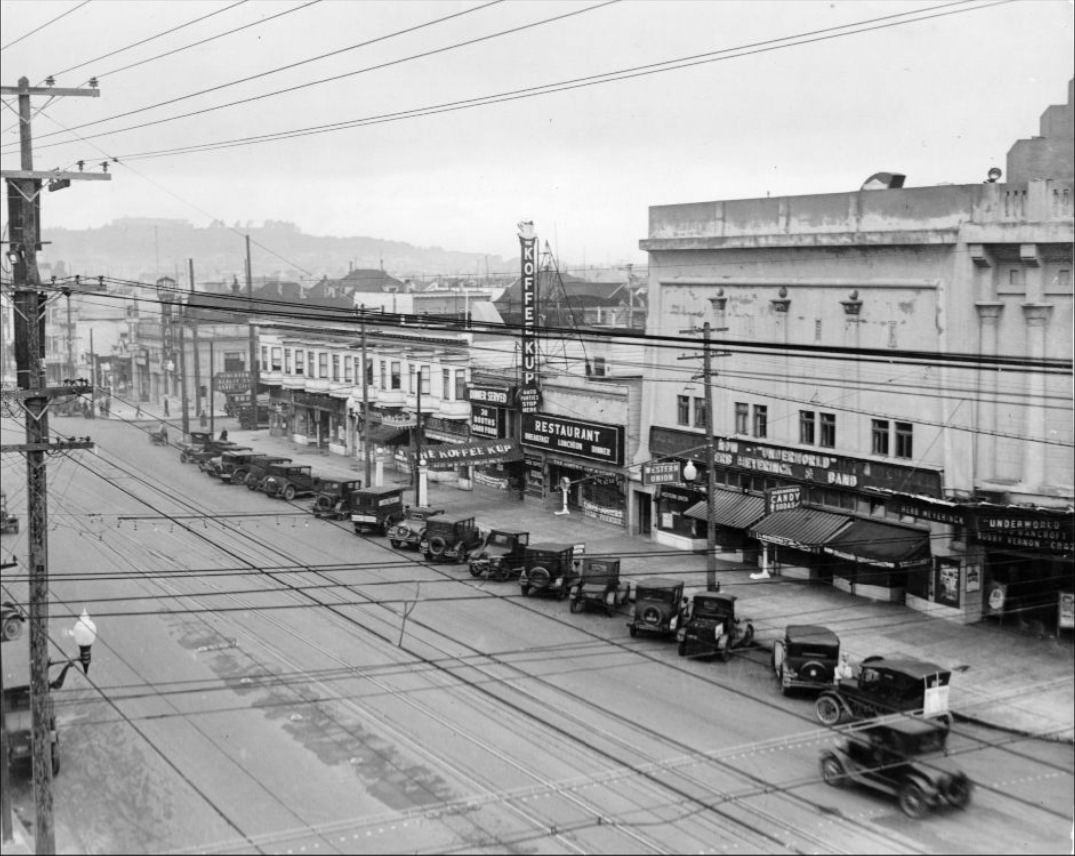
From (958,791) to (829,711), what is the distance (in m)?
3.93

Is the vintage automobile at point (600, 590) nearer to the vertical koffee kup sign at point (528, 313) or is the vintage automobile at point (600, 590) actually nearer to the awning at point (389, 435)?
the vertical koffee kup sign at point (528, 313)

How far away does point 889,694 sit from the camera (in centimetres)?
2056

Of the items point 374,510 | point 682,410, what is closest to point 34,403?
point 374,510

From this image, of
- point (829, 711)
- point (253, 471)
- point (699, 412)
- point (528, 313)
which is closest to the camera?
point (829, 711)

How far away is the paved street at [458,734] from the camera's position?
1634 centimetres

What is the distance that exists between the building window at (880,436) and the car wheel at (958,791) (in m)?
13.9

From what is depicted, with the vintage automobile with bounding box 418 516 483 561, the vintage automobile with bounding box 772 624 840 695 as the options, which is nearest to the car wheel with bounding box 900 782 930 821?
the vintage automobile with bounding box 772 624 840 695

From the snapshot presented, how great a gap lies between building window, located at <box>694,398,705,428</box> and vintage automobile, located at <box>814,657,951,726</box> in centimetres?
1570

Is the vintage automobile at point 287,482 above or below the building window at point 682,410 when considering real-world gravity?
below

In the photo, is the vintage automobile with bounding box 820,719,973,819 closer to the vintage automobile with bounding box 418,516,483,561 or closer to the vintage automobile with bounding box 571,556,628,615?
the vintage automobile with bounding box 571,556,628,615

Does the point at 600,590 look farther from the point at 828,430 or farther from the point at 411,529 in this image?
the point at 411,529

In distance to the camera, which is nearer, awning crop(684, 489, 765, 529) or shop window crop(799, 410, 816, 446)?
shop window crop(799, 410, 816, 446)

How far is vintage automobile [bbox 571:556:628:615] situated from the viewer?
2953 centimetres

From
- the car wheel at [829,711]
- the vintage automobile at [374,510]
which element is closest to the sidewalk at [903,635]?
the car wheel at [829,711]
